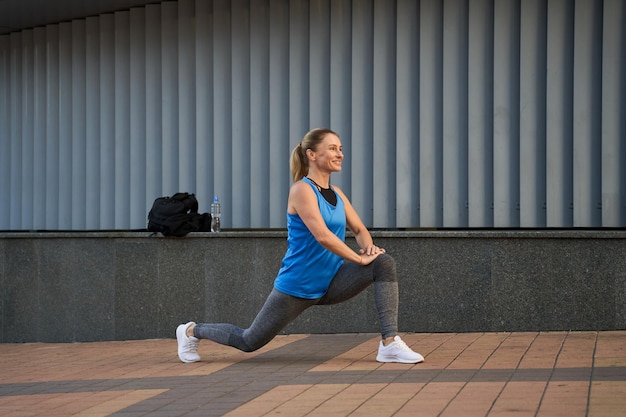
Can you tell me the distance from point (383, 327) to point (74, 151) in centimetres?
637

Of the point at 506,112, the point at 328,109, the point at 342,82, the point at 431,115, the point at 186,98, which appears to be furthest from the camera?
the point at 186,98

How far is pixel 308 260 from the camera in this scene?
8023mm

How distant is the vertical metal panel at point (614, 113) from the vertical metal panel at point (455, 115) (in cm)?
128

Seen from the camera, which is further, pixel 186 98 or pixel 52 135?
pixel 52 135

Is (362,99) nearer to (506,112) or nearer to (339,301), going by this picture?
(506,112)

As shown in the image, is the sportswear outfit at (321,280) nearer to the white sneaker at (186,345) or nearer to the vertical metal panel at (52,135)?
the white sneaker at (186,345)

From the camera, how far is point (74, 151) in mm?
13281

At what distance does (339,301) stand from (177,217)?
3576mm

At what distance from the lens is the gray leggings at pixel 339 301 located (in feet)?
25.9

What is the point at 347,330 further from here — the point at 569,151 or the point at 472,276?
the point at 569,151

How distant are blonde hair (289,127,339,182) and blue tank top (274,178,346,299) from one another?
0.15 meters

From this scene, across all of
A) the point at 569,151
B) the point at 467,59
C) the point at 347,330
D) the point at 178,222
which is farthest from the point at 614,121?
the point at 178,222

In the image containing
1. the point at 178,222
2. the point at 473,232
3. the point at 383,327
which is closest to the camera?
the point at 383,327

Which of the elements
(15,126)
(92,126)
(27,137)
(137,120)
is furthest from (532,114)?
(15,126)
